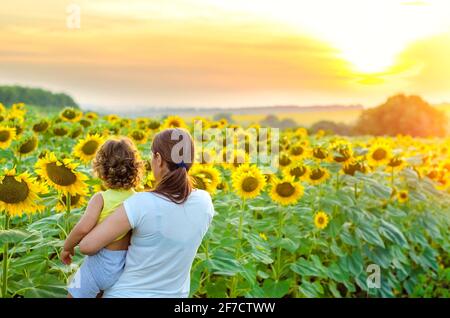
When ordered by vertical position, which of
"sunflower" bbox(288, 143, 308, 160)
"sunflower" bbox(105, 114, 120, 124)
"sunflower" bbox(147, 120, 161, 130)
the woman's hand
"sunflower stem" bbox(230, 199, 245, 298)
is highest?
"sunflower" bbox(105, 114, 120, 124)

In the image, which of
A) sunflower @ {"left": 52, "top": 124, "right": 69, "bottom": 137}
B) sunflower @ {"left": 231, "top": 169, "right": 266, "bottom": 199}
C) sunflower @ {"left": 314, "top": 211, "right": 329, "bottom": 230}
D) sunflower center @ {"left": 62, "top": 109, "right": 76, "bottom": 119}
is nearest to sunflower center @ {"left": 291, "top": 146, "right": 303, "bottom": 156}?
sunflower @ {"left": 314, "top": 211, "right": 329, "bottom": 230}

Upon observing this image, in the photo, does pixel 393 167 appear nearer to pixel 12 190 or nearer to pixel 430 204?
pixel 430 204

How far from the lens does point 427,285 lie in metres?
7.49

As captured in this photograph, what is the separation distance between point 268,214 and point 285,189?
873mm

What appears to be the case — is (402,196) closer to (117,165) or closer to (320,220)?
(320,220)

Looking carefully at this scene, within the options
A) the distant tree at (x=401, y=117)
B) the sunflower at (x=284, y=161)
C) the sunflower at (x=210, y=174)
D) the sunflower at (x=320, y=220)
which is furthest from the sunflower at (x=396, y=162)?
the distant tree at (x=401, y=117)

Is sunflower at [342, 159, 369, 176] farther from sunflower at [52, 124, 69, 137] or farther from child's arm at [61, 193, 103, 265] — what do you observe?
child's arm at [61, 193, 103, 265]

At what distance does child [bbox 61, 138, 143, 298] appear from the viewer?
10.8 ft

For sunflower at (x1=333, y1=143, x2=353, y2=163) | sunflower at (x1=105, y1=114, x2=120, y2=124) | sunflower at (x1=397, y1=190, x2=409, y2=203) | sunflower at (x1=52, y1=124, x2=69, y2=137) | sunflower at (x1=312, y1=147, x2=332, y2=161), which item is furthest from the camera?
sunflower at (x1=105, y1=114, x2=120, y2=124)

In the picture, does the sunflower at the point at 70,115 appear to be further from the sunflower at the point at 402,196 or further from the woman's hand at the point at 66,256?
the woman's hand at the point at 66,256

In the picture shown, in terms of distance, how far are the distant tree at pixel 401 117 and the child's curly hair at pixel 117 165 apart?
81.7 feet

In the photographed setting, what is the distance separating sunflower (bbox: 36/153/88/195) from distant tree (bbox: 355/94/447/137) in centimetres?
2463

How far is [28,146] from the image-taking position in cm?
556
